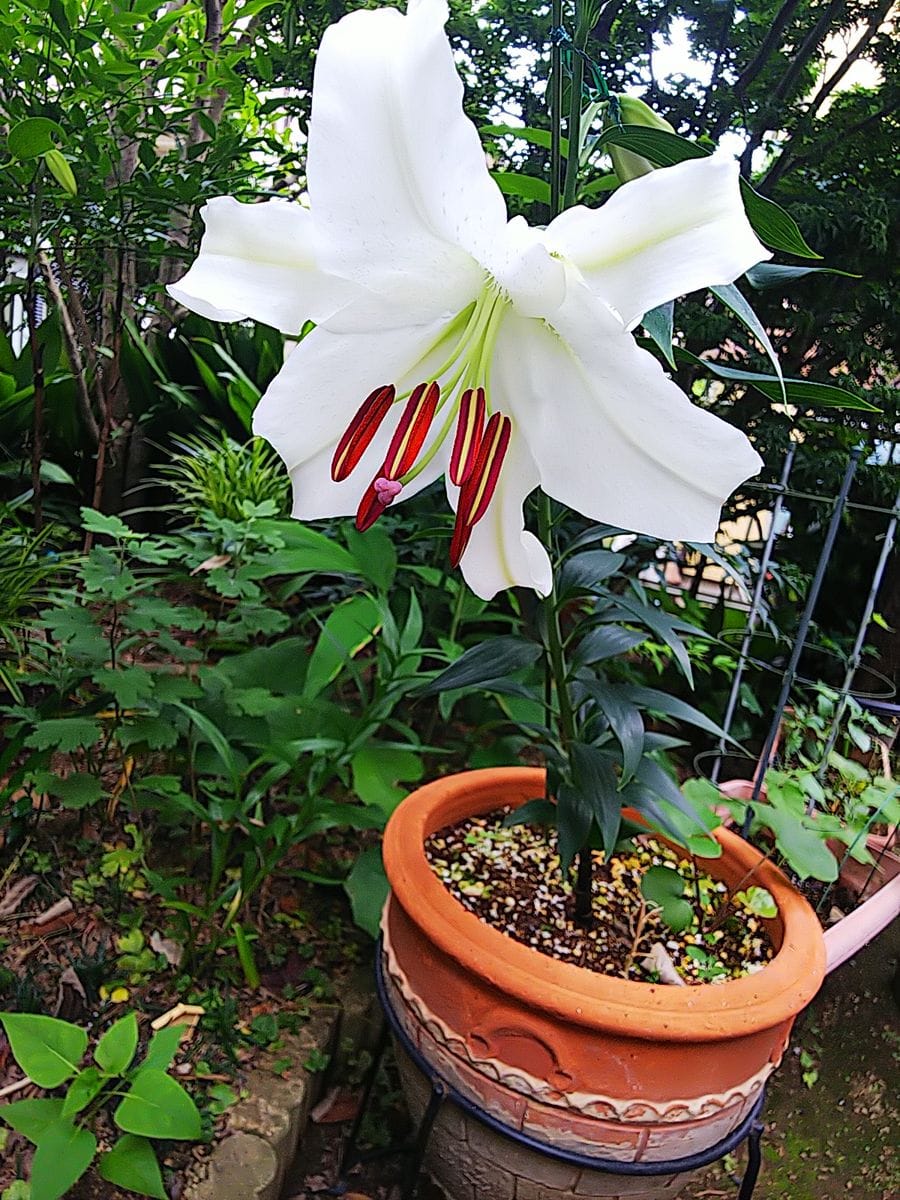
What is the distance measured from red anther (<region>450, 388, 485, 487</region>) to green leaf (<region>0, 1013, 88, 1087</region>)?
66cm

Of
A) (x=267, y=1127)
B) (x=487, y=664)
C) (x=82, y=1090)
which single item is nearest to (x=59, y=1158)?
(x=82, y=1090)

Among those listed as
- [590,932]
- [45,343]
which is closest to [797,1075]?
[590,932]

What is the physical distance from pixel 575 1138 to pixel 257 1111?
0.41 meters

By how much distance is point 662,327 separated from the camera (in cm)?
48

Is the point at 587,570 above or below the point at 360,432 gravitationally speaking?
below

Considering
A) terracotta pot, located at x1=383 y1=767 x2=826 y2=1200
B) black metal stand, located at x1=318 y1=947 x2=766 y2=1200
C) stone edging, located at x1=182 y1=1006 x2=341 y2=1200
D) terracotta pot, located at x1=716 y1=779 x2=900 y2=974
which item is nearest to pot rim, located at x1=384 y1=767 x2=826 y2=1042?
terracotta pot, located at x1=383 y1=767 x2=826 y2=1200

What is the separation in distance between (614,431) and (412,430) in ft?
0.34

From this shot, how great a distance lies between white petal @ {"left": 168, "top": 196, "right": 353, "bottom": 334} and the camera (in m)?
0.44

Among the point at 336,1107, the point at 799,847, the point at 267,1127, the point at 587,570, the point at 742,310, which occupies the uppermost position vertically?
the point at 742,310

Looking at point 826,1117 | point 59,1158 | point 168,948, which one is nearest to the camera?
point 59,1158

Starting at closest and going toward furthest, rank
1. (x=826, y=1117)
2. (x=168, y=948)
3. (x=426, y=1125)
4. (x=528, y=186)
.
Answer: (x=528, y=186) < (x=426, y=1125) < (x=168, y=948) < (x=826, y=1117)

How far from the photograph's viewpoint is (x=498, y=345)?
472mm

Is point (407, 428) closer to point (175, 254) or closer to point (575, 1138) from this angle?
point (575, 1138)

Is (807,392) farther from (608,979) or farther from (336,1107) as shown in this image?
(336,1107)
